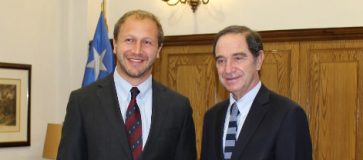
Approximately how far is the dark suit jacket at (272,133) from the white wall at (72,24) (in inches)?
83.0

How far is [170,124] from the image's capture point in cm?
220

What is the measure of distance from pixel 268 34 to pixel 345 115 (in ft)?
2.88

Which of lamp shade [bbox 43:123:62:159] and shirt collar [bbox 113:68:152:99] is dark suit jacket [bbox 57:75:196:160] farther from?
lamp shade [bbox 43:123:62:159]

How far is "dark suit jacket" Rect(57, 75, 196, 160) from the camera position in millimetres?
2067

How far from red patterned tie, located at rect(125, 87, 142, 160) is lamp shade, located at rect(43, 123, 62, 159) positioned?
2.46 m

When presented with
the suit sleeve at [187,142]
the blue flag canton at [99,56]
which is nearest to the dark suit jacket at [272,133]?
the suit sleeve at [187,142]

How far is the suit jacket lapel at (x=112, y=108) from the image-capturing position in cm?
208

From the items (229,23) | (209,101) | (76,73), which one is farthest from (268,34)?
(76,73)

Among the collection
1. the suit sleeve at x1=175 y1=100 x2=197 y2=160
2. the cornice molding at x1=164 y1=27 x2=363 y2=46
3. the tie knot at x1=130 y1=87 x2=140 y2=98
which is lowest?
the suit sleeve at x1=175 y1=100 x2=197 y2=160

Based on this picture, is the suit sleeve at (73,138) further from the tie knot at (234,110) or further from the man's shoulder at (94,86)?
the tie knot at (234,110)

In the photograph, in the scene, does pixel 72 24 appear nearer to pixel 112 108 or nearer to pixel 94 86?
pixel 94 86

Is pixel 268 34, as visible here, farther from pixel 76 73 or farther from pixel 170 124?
pixel 170 124

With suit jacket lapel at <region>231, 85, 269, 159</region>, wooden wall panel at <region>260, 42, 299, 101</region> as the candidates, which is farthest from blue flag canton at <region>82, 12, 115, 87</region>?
suit jacket lapel at <region>231, 85, 269, 159</region>

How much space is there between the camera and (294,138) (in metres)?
2.03
